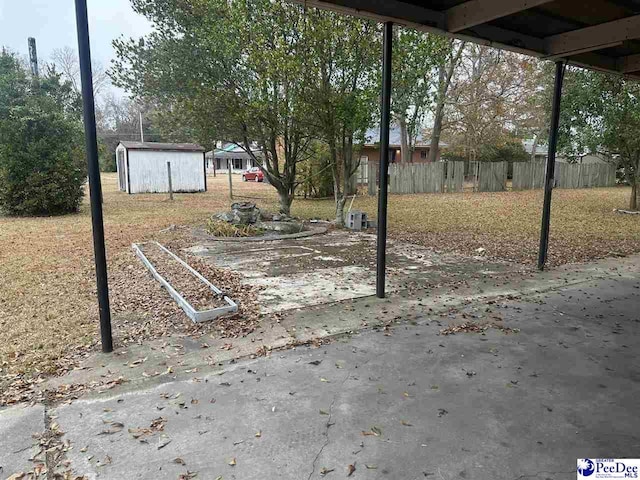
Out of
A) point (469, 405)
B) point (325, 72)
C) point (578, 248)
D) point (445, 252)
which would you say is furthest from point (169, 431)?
point (325, 72)

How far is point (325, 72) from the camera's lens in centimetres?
892

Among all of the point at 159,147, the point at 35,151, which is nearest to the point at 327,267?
the point at 35,151

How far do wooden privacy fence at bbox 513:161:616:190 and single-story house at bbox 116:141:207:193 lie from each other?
15.1m

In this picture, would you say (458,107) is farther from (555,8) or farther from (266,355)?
(266,355)

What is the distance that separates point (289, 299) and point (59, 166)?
34.4ft

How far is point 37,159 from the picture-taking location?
11711mm

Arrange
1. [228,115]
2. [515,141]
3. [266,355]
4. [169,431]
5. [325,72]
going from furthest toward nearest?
1. [515,141]
2. [228,115]
3. [325,72]
4. [266,355]
5. [169,431]

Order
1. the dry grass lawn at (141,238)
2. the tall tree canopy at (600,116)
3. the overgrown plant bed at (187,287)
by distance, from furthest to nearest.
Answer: the tall tree canopy at (600,116) < the overgrown plant bed at (187,287) < the dry grass lawn at (141,238)

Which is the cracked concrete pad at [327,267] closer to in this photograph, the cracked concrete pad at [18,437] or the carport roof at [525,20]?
the cracked concrete pad at [18,437]

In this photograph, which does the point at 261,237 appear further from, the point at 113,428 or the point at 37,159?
the point at 37,159

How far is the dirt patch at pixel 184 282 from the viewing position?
4.34 metres

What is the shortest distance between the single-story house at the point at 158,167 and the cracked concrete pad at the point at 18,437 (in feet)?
59.7

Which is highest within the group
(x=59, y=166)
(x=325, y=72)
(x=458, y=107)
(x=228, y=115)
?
(x=458, y=107)

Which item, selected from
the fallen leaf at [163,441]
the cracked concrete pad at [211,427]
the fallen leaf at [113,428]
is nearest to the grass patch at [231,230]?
the cracked concrete pad at [211,427]
